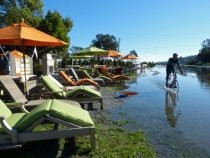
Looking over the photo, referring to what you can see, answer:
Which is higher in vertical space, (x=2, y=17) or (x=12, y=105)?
(x=2, y=17)

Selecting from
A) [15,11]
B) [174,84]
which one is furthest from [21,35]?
[15,11]

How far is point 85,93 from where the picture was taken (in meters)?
10.9

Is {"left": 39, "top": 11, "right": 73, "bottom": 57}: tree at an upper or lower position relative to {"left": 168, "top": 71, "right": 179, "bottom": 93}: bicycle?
upper

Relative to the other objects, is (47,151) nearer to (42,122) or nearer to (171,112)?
(42,122)

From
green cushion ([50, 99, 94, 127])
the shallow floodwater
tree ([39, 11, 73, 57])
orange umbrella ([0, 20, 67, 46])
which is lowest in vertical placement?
the shallow floodwater

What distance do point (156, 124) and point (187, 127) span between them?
0.72 m

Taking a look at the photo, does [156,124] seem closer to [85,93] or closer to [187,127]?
[187,127]

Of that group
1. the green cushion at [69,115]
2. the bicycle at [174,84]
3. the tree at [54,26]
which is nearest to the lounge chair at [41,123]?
the green cushion at [69,115]

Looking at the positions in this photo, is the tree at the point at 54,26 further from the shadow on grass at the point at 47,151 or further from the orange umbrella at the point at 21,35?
the shadow on grass at the point at 47,151

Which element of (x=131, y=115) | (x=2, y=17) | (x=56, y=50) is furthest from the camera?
(x=56, y=50)

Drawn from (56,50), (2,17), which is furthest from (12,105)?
(56,50)

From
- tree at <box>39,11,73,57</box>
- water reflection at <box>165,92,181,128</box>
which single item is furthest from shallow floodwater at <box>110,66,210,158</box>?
tree at <box>39,11,73,57</box>

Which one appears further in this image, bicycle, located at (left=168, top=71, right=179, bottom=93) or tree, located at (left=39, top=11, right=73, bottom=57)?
tree, located at (left=39, top=11, right=73, bottom=57)

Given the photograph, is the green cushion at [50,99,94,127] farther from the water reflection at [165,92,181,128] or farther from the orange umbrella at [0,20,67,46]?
the orange umbrella at [0,20,67,46]
